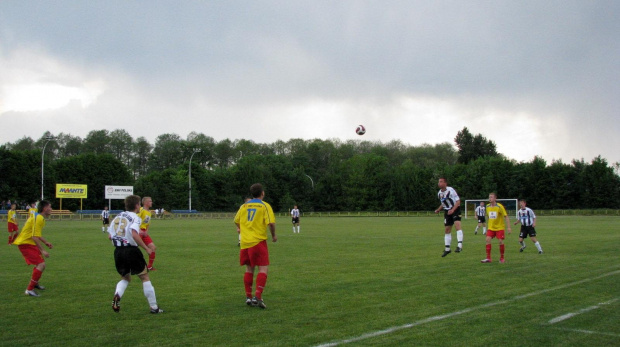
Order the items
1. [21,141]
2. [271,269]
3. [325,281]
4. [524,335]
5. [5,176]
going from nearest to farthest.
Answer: [524,335]
[325,281]
[271,269]
[5,176]
[21,141]

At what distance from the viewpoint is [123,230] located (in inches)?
319

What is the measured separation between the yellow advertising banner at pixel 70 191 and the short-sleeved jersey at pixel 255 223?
77964 millimetres

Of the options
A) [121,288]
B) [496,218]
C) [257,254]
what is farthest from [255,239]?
[496,218]

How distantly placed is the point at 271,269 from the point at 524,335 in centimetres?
830

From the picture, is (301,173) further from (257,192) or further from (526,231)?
(257,192)

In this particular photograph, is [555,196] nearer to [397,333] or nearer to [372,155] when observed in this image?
[372,155]

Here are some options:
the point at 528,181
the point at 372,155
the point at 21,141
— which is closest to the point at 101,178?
the point at 21,141

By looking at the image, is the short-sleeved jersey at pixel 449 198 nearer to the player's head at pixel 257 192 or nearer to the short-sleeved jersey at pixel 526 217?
the short-sleeved jersey at pixel 526 217

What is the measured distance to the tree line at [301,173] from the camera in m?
91.6

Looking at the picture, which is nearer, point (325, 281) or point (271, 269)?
point (325, 281)

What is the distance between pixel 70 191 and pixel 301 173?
49196mm

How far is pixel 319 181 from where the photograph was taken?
11638 centimetres

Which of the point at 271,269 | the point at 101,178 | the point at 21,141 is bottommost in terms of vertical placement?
the point at 271,269

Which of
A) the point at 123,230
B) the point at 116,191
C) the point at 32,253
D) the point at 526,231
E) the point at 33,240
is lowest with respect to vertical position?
the point at 526,231
